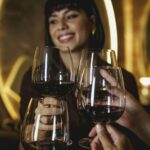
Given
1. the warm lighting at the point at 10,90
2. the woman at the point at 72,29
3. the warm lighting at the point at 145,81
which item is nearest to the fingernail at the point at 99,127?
the woman at the point at 72,29

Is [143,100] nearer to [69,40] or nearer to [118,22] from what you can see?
[118,22]

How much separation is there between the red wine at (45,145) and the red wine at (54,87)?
0.49 ft

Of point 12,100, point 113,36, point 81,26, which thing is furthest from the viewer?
point 12,100

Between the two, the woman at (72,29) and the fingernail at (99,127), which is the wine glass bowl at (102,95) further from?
the woman at (72,29)

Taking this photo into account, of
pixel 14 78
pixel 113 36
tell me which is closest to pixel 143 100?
pixel 14 78

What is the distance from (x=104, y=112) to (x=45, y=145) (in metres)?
0.12

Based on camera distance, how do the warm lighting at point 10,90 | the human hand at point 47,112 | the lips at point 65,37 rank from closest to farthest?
1. the human hand at point 47,112
2. the lips at point 65,37
3. the warm lighting at point 10,90

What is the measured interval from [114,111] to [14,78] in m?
1.85

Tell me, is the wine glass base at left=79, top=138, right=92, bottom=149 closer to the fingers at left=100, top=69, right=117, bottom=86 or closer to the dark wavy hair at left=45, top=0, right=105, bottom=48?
the fingers at left=100, top=69, right=117, bottom=86

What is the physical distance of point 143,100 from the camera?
8.91ft

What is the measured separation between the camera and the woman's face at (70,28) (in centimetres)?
134

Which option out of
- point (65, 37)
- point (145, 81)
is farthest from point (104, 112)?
point (145, 81)

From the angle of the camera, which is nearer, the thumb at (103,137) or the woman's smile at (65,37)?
the thumb at (103,137)

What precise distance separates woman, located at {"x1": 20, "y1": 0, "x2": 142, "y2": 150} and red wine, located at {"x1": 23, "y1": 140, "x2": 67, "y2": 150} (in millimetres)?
561
